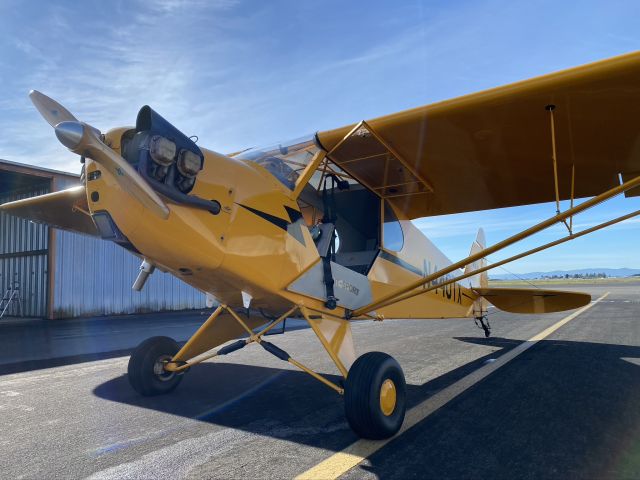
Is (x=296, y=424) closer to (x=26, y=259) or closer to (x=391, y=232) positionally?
(x=391, y=232)

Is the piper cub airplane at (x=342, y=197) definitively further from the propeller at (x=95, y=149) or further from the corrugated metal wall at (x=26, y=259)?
the corrugated metal wall at (x=26, y=259)

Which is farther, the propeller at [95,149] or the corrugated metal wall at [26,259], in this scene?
the corrugated metal wall at [26,259]

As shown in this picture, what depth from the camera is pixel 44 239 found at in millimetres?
15906

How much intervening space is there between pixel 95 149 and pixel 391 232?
11.8 ft

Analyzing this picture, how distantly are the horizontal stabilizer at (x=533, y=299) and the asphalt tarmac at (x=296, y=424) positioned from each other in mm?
1456

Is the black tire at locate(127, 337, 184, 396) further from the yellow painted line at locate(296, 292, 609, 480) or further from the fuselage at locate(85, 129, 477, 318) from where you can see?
the yellow painted line at locate(296, 292, 609, 480)

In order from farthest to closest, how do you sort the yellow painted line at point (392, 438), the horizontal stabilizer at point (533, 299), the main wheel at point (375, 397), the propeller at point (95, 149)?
the horizontal stabilizer at point (533, 299), the main wheel at point (375, 397), the propeller at point (95, 149), the yellow painted line at point (392, 438)

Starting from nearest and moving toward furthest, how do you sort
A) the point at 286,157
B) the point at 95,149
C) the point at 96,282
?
1. the point at 95,149
2. the point at 286,157
3. the point at 96,282

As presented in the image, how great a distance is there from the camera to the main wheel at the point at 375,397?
321 centimetres

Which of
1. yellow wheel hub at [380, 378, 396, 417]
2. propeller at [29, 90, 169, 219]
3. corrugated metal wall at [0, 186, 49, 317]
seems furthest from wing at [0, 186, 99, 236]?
corrugated metal wall at [0, 186, 49, 317]

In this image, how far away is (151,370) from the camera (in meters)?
4.50

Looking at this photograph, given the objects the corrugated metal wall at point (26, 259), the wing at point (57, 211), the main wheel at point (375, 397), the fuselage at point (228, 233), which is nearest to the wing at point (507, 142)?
the fuselage at point (228, 233)

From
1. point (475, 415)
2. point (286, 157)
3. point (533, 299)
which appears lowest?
point (475, 415)

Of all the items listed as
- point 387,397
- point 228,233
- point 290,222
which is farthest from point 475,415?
point 228,233
